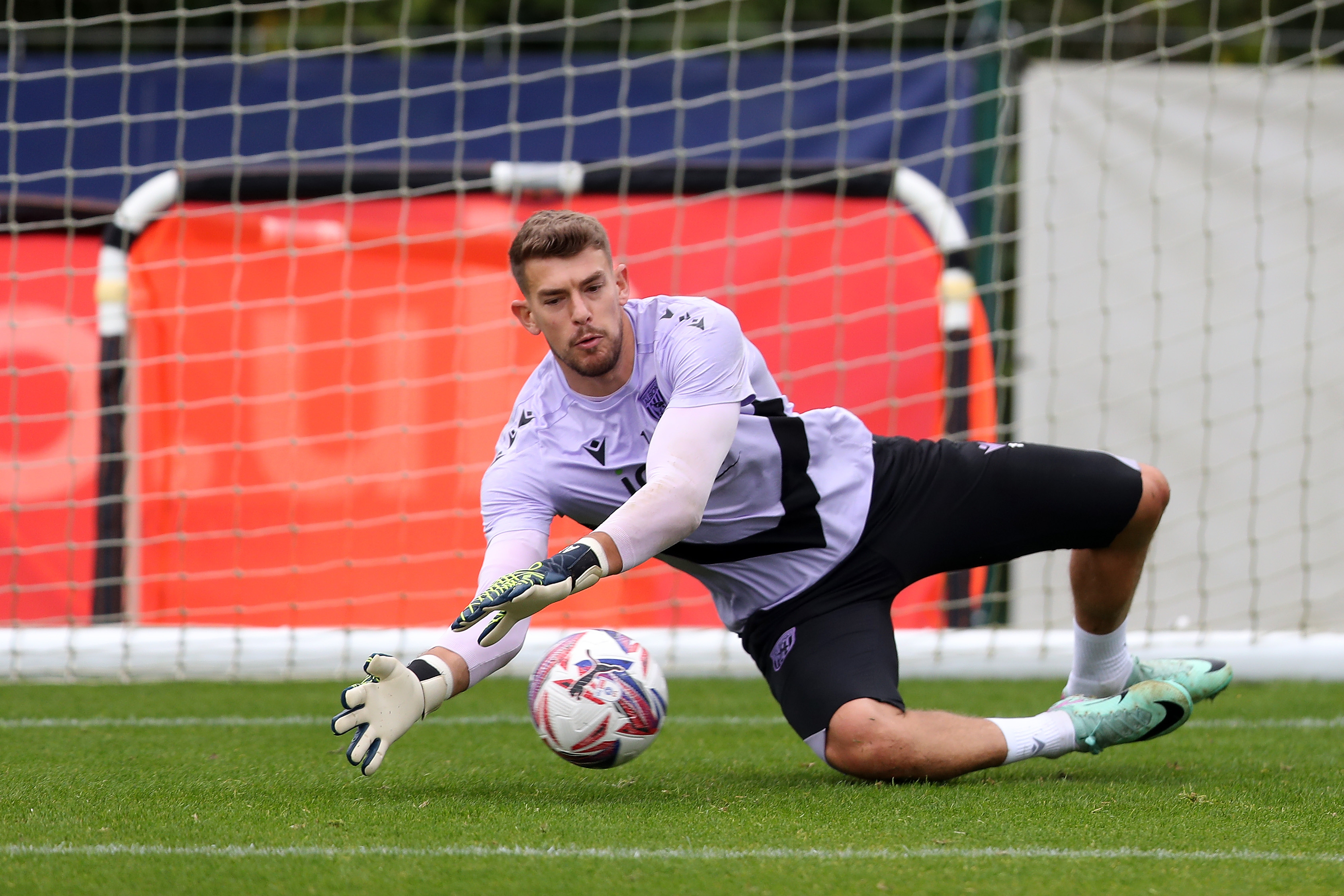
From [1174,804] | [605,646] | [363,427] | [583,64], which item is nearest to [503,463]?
[605,646]

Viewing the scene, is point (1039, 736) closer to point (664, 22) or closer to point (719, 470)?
point (719, 470)

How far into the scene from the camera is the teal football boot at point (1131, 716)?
11.3ft

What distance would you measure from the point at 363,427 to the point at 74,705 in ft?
7.41

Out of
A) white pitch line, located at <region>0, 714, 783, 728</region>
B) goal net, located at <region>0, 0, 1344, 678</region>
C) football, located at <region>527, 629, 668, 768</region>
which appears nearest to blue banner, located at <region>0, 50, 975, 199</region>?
goal net, located at <region>0, 0, 1344, 678</region>

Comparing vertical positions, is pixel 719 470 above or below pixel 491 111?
below

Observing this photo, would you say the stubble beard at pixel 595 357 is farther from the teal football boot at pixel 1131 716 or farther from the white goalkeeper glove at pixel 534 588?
the teal football boot at pixel 1131 716

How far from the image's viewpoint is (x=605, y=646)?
11.2 ft

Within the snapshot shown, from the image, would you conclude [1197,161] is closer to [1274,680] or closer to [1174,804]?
[1274,680]

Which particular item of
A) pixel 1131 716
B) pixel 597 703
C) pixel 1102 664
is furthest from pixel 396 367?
pixel 1131 716

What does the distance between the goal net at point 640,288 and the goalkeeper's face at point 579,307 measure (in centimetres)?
305

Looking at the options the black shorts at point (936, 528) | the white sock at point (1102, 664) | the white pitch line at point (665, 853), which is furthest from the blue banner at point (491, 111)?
the white pitch line at point (665, 853)

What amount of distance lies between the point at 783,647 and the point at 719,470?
1.80ft

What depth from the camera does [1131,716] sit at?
345cm

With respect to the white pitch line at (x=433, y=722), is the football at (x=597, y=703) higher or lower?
higher
